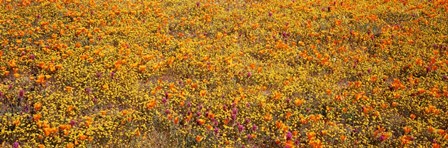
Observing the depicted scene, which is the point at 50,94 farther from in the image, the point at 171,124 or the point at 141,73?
the point at 171,124

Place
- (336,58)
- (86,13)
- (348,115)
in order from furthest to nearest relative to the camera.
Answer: (86,13)
(336,58)
(348,115)

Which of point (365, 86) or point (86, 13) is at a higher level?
point (86, 13)

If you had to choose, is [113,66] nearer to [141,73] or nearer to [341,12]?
[141,73]

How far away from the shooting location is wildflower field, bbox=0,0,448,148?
7082 millimetres

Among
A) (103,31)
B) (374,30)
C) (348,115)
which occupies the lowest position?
(348,115)

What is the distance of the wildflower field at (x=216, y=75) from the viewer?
708cm

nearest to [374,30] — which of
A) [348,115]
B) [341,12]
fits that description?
[341,12]

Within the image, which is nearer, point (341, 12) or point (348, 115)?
point (348, 115)

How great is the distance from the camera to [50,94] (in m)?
7.70

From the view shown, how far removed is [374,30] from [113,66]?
7.09 m

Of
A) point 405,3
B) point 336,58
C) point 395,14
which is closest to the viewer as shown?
point 336,58

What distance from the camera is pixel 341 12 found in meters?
12.6

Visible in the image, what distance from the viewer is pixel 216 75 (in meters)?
8.76

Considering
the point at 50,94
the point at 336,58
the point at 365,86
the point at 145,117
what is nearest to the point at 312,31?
the point at 336,58
